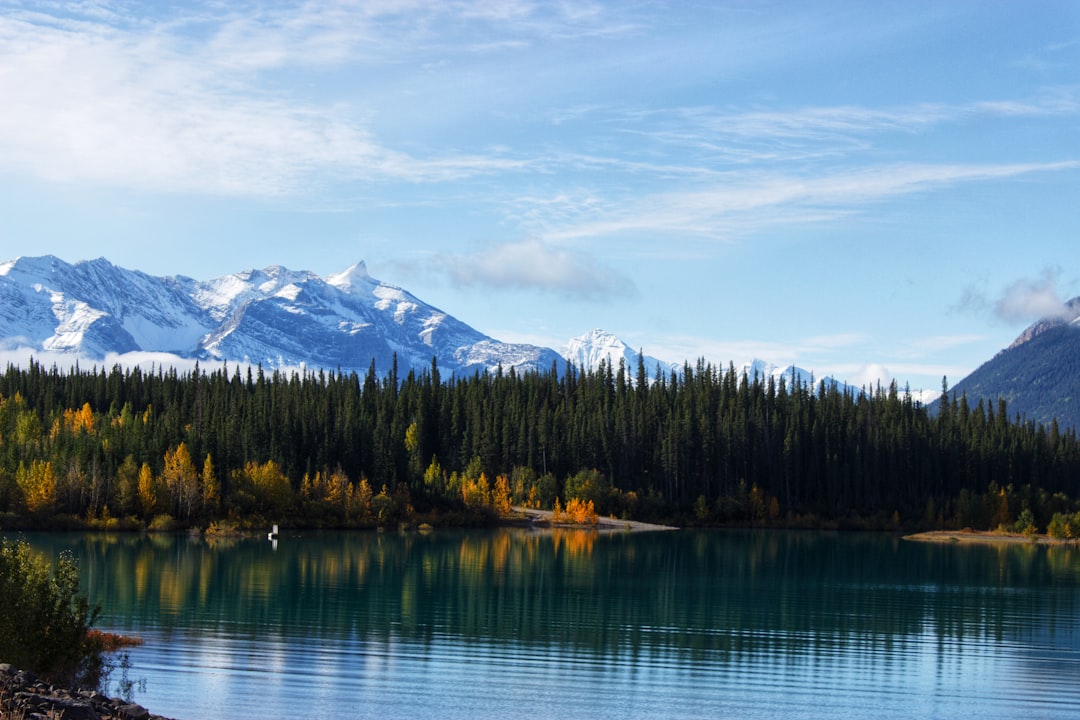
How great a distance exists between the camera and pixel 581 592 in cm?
7662

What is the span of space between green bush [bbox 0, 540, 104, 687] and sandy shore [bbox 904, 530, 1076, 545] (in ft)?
407

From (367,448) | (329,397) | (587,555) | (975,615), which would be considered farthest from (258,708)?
(329,397)

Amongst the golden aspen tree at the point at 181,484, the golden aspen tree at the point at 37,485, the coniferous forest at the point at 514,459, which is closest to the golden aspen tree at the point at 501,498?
the coniferous forest at the point at 514,459

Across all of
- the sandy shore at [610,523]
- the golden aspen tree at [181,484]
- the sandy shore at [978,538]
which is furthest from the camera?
the sandy shore at [610,523]

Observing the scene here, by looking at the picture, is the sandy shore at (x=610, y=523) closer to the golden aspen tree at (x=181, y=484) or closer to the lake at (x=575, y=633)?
the lake at (x=575, y=633)

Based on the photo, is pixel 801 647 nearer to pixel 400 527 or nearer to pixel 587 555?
pixel 587 555

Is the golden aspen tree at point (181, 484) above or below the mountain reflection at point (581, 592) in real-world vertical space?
above

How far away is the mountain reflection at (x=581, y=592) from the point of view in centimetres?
5931

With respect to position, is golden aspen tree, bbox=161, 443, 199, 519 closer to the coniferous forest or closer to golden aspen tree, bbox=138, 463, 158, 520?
the coniferous forest

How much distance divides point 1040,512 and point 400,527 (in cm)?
8752

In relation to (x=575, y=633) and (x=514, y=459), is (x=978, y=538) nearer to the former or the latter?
(x=514, y=459)

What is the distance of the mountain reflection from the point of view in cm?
5931

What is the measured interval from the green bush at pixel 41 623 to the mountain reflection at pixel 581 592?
17.8 meters

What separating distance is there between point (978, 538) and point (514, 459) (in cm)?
6008
